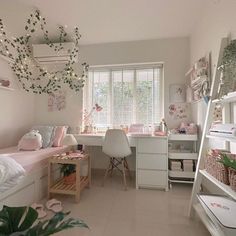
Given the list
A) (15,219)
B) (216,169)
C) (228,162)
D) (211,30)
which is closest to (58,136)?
(15,219)

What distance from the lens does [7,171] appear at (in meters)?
1.59

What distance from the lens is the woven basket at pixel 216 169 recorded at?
1421 mm

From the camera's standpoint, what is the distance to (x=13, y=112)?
126 inches

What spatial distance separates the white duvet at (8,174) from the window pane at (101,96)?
2.05 meters

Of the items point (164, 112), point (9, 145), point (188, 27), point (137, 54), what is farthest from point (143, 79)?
point (9, 145)

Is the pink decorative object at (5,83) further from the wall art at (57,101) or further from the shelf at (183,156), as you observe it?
the shelf at (183,156)

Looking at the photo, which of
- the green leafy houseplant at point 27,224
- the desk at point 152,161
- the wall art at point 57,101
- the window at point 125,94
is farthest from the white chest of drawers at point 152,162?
the green leafy houseplant at point 27,224

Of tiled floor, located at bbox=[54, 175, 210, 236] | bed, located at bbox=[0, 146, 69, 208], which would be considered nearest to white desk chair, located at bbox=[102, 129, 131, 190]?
tiled floor, located at bbox=[54, 175, 210, 236]

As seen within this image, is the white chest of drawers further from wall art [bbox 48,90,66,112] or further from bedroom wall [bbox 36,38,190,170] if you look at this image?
wall art [bbox 48,90,66,112]

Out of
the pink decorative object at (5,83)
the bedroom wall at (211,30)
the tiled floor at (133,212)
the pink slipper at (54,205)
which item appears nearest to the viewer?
the tiled floor at (133,212)

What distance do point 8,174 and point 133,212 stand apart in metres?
1.36

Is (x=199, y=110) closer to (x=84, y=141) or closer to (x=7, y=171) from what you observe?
(x=84, y=141)

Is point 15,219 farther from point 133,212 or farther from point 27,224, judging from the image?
point 133,212

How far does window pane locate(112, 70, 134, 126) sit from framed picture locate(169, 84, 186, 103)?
0.76 m
